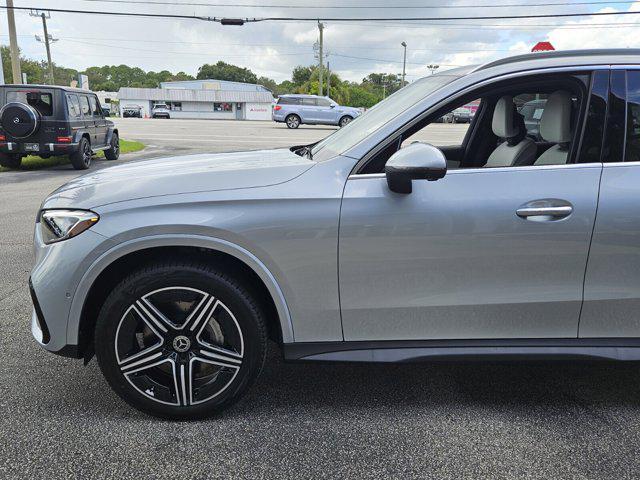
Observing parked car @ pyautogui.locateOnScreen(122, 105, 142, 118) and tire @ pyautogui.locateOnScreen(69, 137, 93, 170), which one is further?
parked car @ pyautogui.locateOnScreen(122, 105, 142, 118)

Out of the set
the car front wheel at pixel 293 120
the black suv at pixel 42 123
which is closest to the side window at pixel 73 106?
the black suv at pixel 42 123

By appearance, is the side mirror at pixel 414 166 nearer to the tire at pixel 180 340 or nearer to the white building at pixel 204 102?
the tire at pixel 180 340

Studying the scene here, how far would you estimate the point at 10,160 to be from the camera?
12.4 m

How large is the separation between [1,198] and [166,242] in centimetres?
794

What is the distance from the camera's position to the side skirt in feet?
8.01

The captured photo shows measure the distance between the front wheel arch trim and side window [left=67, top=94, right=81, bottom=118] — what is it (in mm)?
10914

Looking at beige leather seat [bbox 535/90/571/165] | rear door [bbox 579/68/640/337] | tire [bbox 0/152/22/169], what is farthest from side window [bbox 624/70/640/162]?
tire [bbox 0/152/22/169]

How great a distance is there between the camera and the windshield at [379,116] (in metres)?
2.56

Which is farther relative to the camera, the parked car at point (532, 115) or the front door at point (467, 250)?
the parked car at point (532, 115)

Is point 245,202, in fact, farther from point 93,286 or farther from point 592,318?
point 592,318

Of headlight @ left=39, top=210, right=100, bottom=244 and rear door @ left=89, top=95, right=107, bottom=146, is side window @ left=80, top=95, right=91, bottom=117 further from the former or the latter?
headlight @ left=39, top=210, right=100, bottom=244

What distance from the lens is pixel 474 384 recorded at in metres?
2.96

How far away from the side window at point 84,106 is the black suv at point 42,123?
4 cm

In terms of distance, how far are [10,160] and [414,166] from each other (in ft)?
42.7
